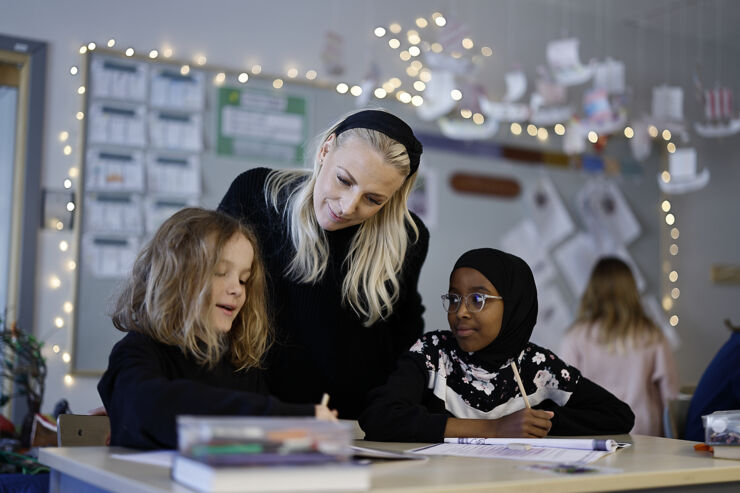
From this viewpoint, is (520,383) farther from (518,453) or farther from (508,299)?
(518,453)

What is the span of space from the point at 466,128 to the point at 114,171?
5.11ft

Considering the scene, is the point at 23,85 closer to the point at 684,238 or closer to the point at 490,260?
the point at 490,260

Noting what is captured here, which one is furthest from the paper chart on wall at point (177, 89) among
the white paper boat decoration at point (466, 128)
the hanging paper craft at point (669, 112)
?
the hanging paper craft at point (669, 112)

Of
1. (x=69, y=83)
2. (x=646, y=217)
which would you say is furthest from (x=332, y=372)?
(x=646, y=217)

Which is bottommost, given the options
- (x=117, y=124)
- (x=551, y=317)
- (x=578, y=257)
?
(x=551, y=317)

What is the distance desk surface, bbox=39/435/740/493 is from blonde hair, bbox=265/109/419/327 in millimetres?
612

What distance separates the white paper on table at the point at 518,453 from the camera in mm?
1327

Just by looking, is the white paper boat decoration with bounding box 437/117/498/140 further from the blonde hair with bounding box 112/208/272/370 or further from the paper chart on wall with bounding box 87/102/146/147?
the blonde hair with bounding box 112/208/272/370

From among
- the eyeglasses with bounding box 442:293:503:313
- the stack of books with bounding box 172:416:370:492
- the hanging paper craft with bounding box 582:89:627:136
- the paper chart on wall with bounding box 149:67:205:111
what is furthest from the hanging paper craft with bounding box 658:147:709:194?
the stack of books with bounding box 172:416:370:492

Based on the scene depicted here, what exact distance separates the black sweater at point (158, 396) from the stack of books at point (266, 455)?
0.68 feet

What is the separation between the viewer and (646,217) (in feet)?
15.4

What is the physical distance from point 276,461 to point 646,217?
161 inches

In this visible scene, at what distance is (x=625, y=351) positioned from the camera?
3545mm

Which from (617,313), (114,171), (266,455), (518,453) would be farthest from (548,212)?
(266,455)
